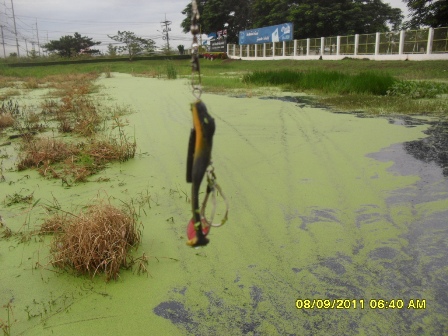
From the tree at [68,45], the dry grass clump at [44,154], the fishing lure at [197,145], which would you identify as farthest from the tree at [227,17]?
the fishing lure at [197,145]

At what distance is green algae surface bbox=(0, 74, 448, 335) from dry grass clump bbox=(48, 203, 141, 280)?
0.23 ft

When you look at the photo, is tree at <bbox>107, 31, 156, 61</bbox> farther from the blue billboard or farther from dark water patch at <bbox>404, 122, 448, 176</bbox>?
dark water patch at <bbox>404, 122, 448, 176</bbox>

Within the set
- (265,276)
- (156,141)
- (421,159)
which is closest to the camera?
(265,276)

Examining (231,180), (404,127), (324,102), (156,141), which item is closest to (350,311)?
(231,180)

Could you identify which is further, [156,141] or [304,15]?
[304,15]

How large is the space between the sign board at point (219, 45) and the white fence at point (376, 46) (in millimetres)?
7383

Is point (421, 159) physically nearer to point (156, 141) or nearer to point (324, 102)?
point (156, 141)

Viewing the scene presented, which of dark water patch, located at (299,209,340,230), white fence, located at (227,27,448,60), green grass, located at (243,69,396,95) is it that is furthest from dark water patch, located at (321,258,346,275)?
white fence, located at (227,27,448,60)

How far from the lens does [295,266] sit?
2.14m

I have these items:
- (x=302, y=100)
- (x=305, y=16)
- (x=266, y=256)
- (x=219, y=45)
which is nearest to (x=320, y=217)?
(x=266, y=256)

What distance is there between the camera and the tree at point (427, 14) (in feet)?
57.2

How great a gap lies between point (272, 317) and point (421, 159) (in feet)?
9.05

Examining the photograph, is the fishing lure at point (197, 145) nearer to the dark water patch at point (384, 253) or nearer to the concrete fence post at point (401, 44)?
the dark water patch at point (384, 253)

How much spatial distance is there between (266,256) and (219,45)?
3528cm
